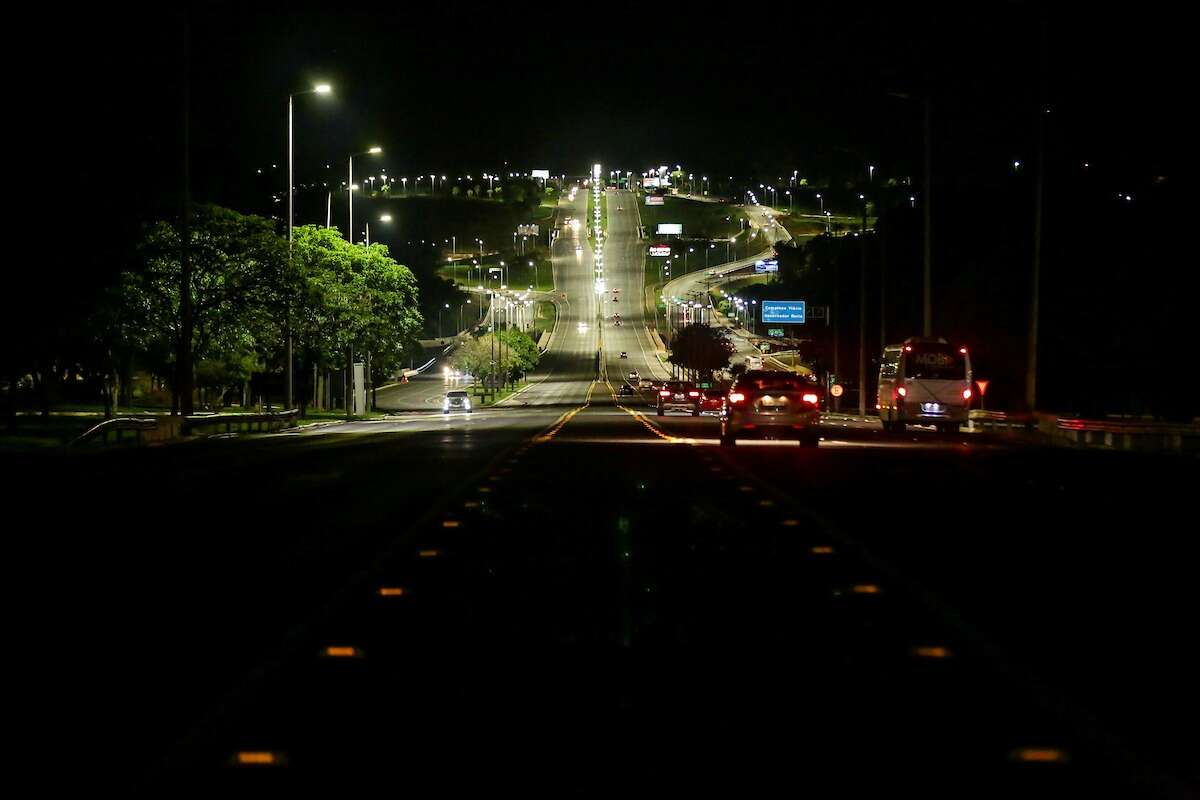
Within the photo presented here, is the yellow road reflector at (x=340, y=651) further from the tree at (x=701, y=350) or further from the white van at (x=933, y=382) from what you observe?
the tree at (x=701, y=350)

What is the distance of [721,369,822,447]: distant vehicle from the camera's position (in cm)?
3512

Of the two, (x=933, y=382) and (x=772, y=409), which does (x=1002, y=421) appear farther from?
(x=772, y=409)

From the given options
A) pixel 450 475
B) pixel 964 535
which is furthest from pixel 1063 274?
pixel 964 535

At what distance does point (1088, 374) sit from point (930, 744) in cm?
7219

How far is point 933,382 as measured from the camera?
4612 cm

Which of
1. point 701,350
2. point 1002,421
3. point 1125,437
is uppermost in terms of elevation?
point 701,350

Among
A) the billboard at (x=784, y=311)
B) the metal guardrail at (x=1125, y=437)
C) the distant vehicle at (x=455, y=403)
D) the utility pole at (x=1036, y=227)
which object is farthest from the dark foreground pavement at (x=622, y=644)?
the billboard at (x=784, y=311)

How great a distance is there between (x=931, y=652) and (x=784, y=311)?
110 meters

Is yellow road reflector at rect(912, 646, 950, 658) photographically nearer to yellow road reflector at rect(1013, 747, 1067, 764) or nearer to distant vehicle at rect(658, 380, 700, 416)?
yellow road reflector at rect(1013, 747, 1067, 764)

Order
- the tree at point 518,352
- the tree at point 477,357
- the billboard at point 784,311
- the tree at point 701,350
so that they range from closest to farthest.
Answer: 1. the billboard at point 784,311
2. the tree at point 477,357
3. the tree at point 518,352
4. the tree at point 701,350

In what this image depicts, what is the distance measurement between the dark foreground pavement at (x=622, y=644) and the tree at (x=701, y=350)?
147 meters

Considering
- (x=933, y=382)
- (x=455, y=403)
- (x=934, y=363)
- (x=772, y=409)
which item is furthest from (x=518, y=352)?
(x=772, y=409)

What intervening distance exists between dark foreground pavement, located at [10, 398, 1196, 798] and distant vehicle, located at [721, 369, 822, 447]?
45.0 feet

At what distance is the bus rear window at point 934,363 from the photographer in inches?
1818
